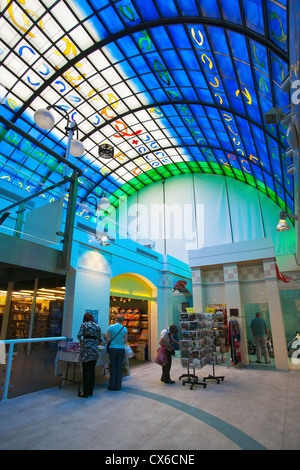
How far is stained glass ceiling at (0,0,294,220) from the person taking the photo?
729 centimetres

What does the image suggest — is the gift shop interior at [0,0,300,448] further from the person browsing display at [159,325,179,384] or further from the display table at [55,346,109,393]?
the person browsing display at [159,325,179,384]

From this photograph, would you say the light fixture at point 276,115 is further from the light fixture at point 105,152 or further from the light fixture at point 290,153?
the light fixture at point 105,152

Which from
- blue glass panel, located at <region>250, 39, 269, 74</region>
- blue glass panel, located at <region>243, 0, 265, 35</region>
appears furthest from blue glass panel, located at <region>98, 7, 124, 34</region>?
blue glass panel, located at <region>250, 39, 269, 74</region>

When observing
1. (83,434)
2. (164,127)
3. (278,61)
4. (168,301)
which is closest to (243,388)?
(83,434)

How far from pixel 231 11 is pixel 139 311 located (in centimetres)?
1115

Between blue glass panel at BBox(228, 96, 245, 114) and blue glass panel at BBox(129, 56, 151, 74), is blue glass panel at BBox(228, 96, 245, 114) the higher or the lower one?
the lower one

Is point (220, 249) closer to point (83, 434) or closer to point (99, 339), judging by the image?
point (99, 339)

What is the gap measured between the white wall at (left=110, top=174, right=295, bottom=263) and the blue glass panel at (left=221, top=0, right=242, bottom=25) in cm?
1342

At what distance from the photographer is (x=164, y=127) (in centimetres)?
1884

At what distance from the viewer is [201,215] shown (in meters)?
21.6

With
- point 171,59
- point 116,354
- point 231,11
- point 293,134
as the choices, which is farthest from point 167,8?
point 116,354

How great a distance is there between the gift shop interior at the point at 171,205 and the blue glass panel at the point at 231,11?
0.06 metres
